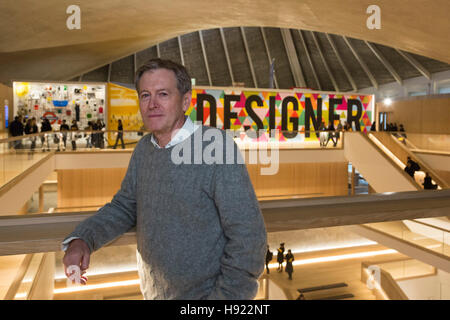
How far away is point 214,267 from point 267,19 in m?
13.3

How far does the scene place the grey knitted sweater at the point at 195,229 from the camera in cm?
114

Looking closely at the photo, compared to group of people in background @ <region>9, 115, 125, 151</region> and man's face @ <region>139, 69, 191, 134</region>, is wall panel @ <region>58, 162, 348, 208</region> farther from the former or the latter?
man's face @ <region>139, 69, 191, 134</region>

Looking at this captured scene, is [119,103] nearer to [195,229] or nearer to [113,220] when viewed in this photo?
[113,220]

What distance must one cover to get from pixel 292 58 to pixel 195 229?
2594cm

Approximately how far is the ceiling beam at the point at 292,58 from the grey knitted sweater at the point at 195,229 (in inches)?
979

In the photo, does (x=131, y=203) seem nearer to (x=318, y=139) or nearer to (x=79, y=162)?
(x=79, y=162)

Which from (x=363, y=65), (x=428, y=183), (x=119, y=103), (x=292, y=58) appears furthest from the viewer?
(x=292, y=58)

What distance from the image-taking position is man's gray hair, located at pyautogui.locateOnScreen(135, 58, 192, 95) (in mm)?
1285

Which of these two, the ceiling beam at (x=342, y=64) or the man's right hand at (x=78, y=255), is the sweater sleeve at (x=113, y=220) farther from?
the ceiling beam at (x=342, y=64)

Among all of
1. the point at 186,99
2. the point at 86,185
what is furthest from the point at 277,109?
the point at 186,99

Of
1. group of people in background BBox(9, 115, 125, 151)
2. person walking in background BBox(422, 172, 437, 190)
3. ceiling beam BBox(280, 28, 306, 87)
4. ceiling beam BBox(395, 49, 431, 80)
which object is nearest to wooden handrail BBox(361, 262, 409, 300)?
group of people in background BBox(9, 115, 125, 151)

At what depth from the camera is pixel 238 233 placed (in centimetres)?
114
